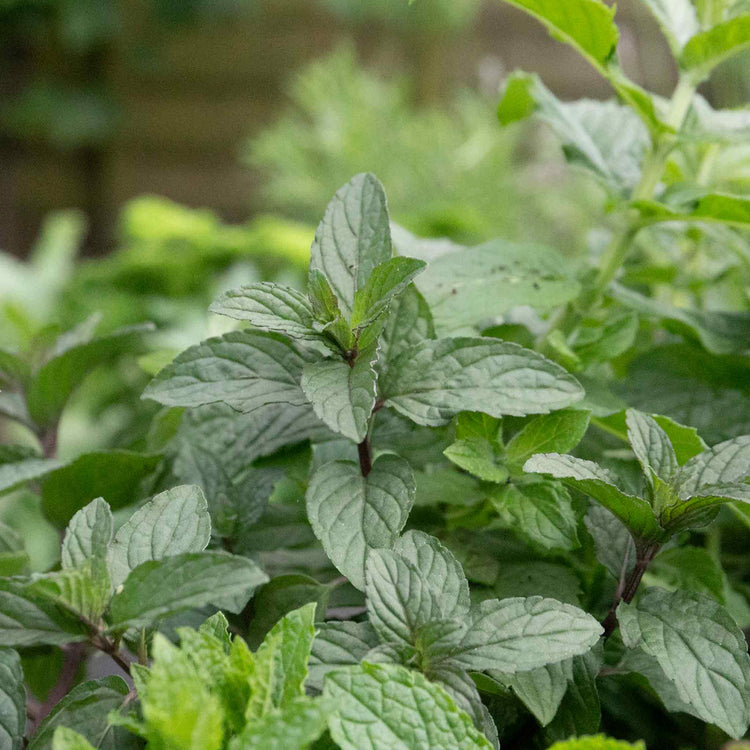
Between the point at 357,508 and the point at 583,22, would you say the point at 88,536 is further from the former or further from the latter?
the point at 583,22

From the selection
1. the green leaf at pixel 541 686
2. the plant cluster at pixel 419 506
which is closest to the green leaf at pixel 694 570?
the plant cluster at pixel 419 506

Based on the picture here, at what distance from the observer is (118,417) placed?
41.8 inches

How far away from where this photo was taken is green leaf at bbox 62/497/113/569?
0.34 meters

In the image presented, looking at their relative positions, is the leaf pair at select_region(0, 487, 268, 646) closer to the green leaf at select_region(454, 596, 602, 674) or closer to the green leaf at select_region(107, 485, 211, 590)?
the green leaf at select_region(107, 485, 211, 590)

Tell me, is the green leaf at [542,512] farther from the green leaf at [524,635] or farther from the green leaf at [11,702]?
the green leaf at [11,702]

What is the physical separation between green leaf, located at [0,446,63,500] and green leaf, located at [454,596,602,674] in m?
0.25

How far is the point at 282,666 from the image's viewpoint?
0.31 m

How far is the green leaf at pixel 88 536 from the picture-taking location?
34cm

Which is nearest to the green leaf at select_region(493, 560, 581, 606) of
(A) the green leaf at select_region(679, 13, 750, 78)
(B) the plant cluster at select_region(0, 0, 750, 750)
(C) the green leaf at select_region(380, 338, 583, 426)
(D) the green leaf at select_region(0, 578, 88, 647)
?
(B) the plant cluster at select_region(0, 0, 750, 750)

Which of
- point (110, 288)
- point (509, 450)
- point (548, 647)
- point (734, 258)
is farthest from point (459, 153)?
point (548, 647)

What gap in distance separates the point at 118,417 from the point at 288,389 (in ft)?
2.39

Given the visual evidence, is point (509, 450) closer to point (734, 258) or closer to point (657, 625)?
point (657, 625)

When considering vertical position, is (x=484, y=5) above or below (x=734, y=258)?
above

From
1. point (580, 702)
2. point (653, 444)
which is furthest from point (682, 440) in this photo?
point (580, 702)
